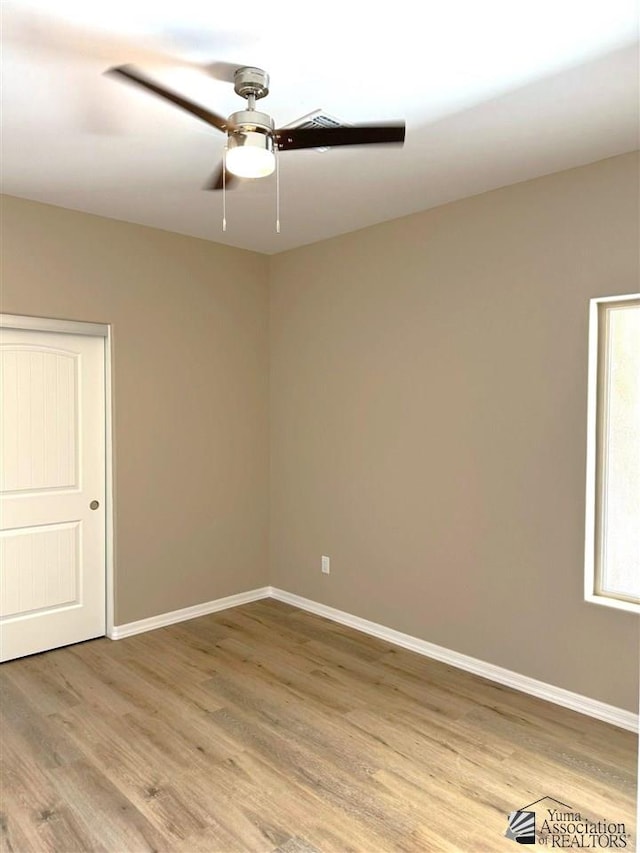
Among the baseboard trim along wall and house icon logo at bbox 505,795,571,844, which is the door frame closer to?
the baseboard trim along wall

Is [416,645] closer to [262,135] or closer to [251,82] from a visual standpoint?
[262,135]

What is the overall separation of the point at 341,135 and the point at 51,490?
2.87 m

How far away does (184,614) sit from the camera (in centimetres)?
434

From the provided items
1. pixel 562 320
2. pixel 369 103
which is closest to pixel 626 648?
pixel 562 320

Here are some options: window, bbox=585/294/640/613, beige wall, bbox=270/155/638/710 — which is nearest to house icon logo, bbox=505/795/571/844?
beige wall, bbox=270/155/638/710

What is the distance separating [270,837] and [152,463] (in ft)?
8.36

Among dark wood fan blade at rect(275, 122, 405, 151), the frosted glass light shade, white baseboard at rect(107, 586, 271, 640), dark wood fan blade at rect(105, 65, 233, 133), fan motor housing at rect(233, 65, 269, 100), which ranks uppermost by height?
fan motor housing at rect(233, 65, 269, 100)

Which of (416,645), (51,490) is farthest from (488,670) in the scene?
(51,490)

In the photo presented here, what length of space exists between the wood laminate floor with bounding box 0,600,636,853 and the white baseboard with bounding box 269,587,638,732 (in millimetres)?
66

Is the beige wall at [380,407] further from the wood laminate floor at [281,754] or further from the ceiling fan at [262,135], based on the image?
the ceiling fan at [262,135]

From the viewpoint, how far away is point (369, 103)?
2.43 m

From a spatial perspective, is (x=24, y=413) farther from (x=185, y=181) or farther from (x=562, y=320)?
(x=562, y=320)

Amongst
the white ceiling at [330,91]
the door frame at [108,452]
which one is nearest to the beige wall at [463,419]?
the white ceiling at [330,91]

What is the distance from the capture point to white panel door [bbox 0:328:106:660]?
363 centimetres
